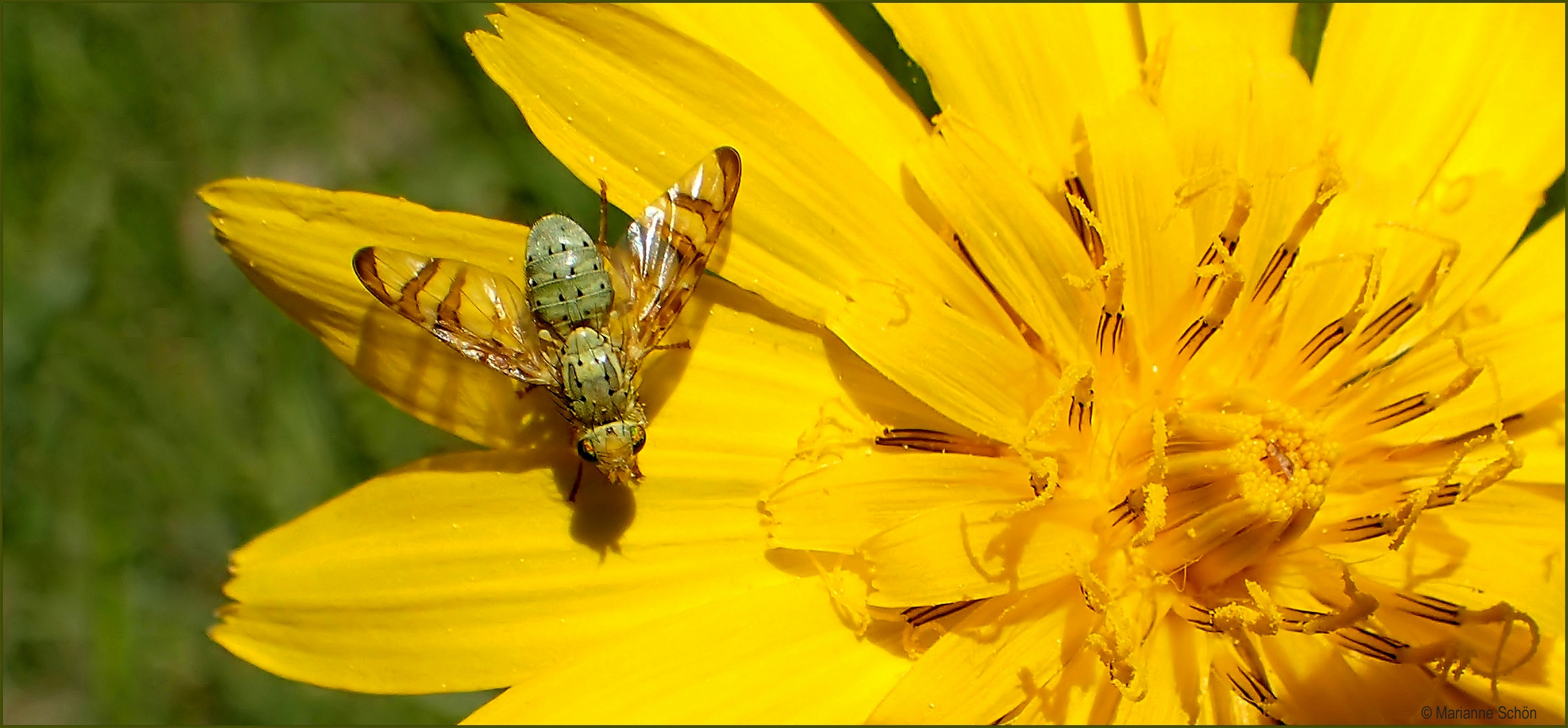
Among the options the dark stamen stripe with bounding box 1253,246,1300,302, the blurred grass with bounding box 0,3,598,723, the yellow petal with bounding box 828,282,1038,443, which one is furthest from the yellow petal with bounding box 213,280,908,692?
the blurred grass with bounding box 0,3,598,723

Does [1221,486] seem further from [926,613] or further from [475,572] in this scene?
[475,572]

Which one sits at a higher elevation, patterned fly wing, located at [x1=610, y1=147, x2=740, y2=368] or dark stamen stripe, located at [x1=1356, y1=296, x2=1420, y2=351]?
patterned fly wing, located at [x1=610, y1=147, x2=740, y2=368]

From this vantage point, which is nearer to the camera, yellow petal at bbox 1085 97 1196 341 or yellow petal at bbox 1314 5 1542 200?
yellow petal at bbox 1085 97 1196 341

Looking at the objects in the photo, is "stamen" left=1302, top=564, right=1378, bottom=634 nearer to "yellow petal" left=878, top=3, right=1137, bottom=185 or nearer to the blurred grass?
"yellow petal" left=878, top=3, right=1137, bottom=185

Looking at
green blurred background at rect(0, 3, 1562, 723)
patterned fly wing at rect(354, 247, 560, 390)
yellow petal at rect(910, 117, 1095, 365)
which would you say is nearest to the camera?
patterned fly wing at rect(354, 247, 560, 390)

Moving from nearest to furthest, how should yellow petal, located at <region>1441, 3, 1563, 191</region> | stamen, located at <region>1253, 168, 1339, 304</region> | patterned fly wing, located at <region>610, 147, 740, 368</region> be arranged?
patterned fly wing, located at <region>610, 147, 740, 368</region> → stamen, located at <region>1253, 168, 1339, 304</region> → yellow petal, located at <region>1441, 3, 1563, 191</region>

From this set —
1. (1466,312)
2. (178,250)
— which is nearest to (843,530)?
(1466,312)

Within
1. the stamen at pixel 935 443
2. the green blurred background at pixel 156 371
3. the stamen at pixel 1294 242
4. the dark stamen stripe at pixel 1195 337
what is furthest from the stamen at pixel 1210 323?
the green blurred background at pixel 156 371

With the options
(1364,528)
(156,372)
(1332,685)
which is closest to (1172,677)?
(1332,685)
